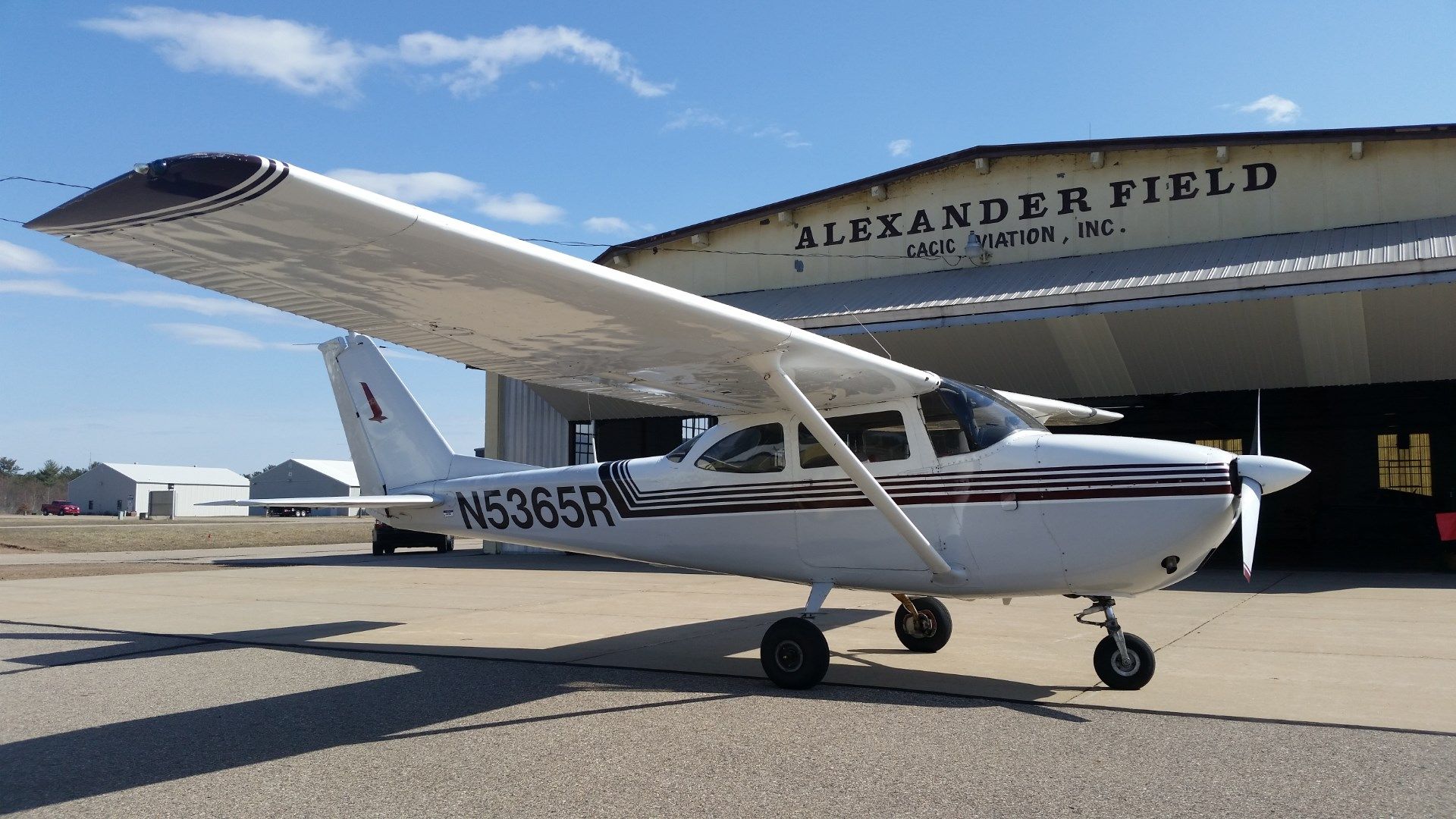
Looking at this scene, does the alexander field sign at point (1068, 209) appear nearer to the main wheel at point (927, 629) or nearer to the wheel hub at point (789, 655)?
the main wheel at point (927, 629)

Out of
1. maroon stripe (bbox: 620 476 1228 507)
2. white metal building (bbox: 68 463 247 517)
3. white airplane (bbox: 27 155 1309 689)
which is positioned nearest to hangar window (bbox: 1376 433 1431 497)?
white airplane (bbox: 27 155 1309 689)

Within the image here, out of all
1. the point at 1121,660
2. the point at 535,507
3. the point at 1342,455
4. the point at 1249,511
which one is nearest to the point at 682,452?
the point at 535,507

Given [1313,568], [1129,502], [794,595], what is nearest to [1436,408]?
→ [1313,568]

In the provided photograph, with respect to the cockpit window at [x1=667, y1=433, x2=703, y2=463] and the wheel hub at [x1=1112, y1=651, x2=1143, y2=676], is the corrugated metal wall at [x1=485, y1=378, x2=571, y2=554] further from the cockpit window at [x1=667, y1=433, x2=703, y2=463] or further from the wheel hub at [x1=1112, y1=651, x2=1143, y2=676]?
the wheel hub at [x1=1112, y1=651, x2=1143, y2=676]

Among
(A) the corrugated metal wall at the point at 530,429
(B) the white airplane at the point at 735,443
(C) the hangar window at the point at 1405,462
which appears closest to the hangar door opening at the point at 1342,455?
(C) the hangar window at the point at 1405,462

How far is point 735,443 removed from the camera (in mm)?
7891

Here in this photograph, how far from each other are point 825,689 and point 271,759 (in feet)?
11.4

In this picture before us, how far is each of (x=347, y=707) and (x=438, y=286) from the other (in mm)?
2879

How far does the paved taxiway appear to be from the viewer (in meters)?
4.21

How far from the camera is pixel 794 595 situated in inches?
534

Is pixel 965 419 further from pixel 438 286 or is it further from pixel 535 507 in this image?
pixel 535 507

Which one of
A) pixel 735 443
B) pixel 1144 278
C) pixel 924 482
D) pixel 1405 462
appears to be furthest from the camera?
pixel 1405 462

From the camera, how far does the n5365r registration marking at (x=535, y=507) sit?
834 centimetres

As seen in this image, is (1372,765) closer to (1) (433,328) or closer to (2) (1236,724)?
(2) (1236,724)
